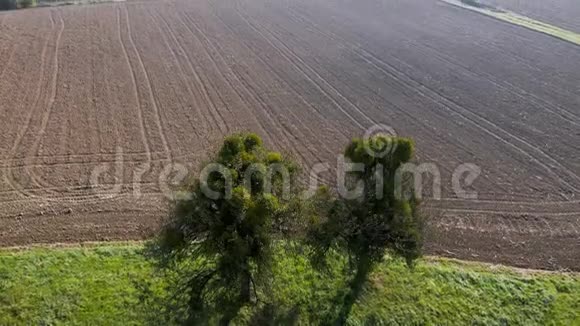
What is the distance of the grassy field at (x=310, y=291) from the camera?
17359 mm

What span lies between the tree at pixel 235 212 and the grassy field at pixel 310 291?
9.06ft

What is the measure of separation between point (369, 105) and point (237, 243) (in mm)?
20420

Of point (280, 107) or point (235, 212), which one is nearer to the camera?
point (235, 212)

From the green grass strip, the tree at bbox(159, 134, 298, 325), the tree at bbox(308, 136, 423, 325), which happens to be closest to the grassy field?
the tree at bbox(308, 136, 423, 325)

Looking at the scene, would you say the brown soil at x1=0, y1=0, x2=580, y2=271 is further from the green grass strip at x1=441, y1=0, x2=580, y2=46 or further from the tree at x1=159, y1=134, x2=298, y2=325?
the tree at x1=159, y1=134, x2=298, y2=325

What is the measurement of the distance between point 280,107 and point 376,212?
1698 cm

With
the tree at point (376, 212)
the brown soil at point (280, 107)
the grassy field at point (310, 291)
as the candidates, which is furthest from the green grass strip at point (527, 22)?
the tree at point (376, 212)

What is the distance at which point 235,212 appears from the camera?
14.9 meters

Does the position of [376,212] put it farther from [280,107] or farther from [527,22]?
[527,22]

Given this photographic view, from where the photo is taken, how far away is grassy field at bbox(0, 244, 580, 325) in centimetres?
1736

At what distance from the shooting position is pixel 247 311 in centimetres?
1752

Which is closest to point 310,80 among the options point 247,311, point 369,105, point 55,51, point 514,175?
point 369,105

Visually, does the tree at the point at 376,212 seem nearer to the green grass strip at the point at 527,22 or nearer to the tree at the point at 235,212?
the tree at the point at 235,212

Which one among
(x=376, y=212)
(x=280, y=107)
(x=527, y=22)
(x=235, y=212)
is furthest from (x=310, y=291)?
(x=527, y=22)
